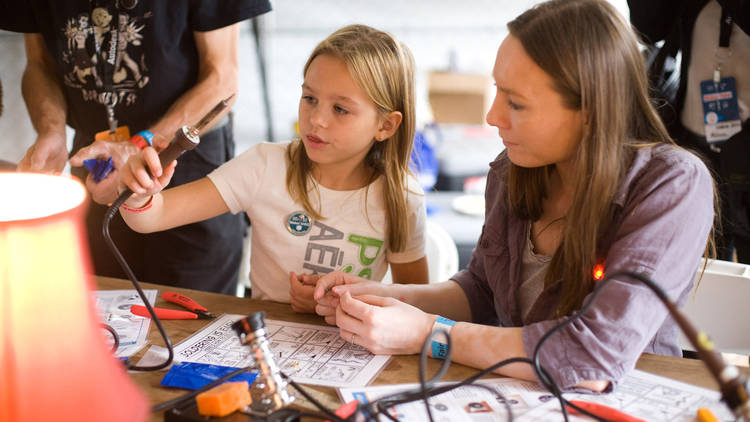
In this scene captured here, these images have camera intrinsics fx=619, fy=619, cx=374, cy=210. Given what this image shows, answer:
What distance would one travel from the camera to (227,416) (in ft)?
2.58

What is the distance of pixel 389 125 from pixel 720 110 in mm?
942

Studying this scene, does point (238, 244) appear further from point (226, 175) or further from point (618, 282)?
point (618, 282)

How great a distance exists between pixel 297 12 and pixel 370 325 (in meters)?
2.83

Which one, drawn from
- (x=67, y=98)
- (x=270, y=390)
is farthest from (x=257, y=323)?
(x=67, y=98)

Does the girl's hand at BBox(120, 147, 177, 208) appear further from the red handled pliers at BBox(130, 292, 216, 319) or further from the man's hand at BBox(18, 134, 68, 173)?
the man's hand at BBox(18, 134, 68, 173)

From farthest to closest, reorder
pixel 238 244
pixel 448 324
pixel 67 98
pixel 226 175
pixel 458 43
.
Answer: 1. pixel 458 43
2. pixel 238 244
3. pixel 67 98
4. pixel 226 175
5. pixel 448 324

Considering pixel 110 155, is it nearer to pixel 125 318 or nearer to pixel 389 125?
pixel 125 318

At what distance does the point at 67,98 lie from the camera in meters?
1.70

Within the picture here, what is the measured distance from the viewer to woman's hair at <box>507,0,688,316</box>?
0.96 m

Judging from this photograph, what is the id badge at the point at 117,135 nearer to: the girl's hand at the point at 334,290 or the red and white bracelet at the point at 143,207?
the red and white bracelet at the point at 143,207

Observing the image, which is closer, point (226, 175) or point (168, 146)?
point (168, 146)

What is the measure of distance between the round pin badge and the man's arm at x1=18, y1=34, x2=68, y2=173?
59 centimetres

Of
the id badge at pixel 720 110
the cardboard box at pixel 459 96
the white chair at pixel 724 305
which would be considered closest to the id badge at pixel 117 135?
the white chair at pixel 724 305

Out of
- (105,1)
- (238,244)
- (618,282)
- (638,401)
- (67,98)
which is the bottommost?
(238,244)
